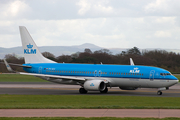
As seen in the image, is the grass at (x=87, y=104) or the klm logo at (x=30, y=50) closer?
the grass at (x=87, y=104)

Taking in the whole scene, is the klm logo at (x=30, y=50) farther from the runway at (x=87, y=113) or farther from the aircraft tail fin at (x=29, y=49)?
the runway at (x=87, y=113)

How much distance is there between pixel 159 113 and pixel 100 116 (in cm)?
356

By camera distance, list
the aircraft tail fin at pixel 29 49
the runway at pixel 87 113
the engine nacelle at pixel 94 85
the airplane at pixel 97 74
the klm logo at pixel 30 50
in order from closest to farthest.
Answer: the runway at pixel 87 113 < the airplane at pixel 97 74 < the engine nacelle at pixel 94 85 < the aircraft tail fin at pixel 29 49 < the klm logo at pixel 30 50

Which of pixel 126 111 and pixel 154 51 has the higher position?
pixel 154 51

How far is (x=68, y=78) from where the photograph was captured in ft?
121

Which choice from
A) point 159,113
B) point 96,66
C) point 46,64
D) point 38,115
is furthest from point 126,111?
point 46,64

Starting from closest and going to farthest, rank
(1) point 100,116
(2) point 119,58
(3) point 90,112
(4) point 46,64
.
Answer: (1) point 100,116 < (3) point 90,112 < (4) point 46,64 < (2) point 119,58

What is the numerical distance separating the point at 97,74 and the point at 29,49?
11.0 meters

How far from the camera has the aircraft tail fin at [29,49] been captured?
4206 centimetres

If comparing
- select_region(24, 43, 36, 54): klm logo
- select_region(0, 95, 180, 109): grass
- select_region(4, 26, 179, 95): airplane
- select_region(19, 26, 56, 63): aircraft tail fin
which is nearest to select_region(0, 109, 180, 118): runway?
select_region(0, 95, 180, 109): grass

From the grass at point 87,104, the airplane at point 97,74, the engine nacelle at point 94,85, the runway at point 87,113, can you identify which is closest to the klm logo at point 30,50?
the airplane at point 97,74

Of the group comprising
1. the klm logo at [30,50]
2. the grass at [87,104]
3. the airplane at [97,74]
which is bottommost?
the grass at [87,104]

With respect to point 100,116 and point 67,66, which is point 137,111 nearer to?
point 100,116

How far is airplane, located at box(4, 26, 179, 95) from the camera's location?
34.4m
